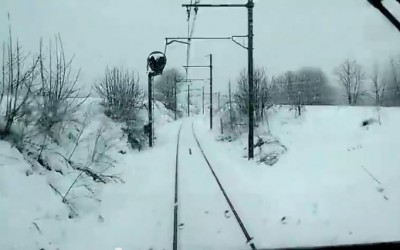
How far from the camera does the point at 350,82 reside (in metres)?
28.9

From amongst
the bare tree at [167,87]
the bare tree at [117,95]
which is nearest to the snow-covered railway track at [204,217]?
the bare tree at [117,95]

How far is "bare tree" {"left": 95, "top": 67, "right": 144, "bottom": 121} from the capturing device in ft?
85.9

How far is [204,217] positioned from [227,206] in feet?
3.53

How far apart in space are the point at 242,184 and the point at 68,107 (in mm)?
5974

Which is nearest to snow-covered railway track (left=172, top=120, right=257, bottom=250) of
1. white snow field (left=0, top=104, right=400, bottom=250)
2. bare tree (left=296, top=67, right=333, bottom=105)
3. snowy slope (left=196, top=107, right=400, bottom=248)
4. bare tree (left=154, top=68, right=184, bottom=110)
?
white snow field (left=0, top=104, right=400, bottom=250)

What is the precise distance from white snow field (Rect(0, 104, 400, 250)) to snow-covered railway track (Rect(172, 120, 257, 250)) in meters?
0.02

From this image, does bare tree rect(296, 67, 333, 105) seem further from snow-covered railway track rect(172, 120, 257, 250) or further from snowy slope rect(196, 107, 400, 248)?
snow-covered railway track rect(172, 120, 257, 250)

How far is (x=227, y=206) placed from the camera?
953 centimetres

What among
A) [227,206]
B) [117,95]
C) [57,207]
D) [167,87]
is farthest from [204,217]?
[167,87]

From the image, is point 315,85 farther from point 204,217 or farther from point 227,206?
point 204,217

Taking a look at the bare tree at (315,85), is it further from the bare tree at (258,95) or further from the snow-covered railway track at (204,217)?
the snow-covered railway track at (204,217)

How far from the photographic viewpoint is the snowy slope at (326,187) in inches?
290

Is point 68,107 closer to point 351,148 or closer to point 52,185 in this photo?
point 52,185

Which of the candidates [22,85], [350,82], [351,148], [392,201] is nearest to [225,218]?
[392,201]
